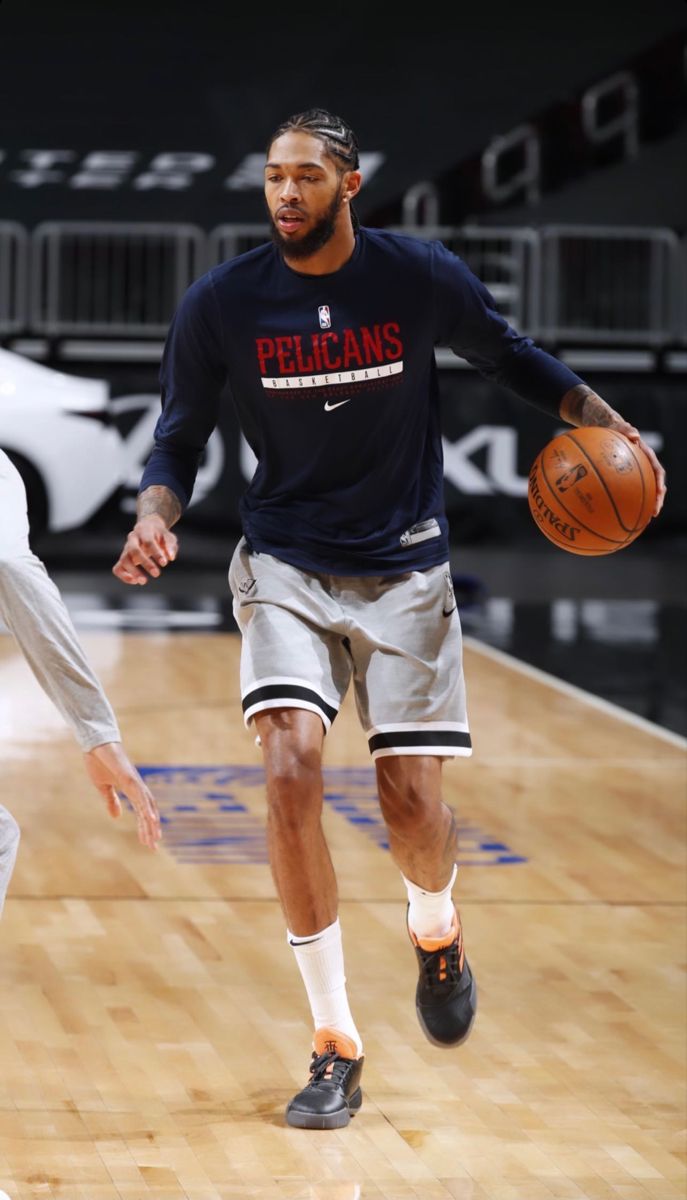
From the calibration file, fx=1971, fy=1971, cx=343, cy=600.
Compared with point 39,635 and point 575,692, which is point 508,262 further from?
point 39,635

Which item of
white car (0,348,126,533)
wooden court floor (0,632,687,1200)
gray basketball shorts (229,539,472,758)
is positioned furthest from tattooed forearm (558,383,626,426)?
white car (0,348,126,533)

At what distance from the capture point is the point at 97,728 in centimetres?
328

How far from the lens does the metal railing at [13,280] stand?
16.2 meters

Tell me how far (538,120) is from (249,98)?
108 inches

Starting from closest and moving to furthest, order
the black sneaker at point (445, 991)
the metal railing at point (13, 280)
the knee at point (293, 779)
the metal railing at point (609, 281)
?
1. the knee at point (293, 779)
2. the black sneaker at point (445, 991)
3. the metal railing at point (13, 280)
4. the metal railing at point (609, 281)

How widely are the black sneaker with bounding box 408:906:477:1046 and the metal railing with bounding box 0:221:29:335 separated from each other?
12290mm

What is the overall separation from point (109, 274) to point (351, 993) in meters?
12.3

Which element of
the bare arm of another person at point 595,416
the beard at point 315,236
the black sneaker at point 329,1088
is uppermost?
the beard at point 315,236

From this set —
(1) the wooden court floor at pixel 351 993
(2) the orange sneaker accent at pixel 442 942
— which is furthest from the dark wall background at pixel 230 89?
(2) the orange sneaker accent at pixel 442 942

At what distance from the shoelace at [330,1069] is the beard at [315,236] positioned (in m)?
1.71

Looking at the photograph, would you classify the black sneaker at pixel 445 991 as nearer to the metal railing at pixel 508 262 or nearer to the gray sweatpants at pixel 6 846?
the gray sweatpants at pixel 6 846

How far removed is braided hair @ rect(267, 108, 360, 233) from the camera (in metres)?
4.20

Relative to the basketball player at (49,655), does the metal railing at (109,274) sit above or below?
above

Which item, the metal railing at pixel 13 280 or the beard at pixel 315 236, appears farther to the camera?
the metal railing at pixel 13 280
